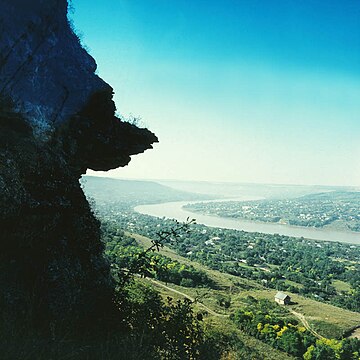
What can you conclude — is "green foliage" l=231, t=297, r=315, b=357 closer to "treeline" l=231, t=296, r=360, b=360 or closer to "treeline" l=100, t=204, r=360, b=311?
"treeline" l=231, t=296, r=360, b=360

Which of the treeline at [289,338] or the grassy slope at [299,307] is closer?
the treeline at [289,338]

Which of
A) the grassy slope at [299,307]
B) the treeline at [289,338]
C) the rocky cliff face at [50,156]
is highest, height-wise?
the rocky cliff face at [50,156]

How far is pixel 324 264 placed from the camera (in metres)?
77.7

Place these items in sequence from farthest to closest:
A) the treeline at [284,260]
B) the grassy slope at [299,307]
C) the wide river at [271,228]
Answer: the wide river at [271,228] → the treeline at [284,260] → the grassy slope at [299,307]

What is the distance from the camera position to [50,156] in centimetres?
663

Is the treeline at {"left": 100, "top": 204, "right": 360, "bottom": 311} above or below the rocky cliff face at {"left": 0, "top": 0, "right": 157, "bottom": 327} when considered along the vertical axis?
below

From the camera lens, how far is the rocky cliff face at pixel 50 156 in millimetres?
5035

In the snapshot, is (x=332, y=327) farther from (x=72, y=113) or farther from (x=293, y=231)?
(x=293, y=231)

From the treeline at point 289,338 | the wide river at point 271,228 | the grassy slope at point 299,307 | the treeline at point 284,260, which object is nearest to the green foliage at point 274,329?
the treeline at point 289,338

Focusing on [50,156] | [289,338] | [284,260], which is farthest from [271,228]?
[50,156]

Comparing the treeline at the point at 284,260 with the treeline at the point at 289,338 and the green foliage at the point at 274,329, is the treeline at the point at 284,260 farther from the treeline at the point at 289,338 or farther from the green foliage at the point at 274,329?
the treeline at the point at 289,338

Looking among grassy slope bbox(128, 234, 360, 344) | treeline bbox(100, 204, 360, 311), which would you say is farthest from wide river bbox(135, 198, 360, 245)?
grassy slope bbox(128, 234, 360, 344)

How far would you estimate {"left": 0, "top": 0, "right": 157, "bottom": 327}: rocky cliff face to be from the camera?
Result: 16.5 ft

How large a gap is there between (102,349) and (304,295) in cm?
6010
